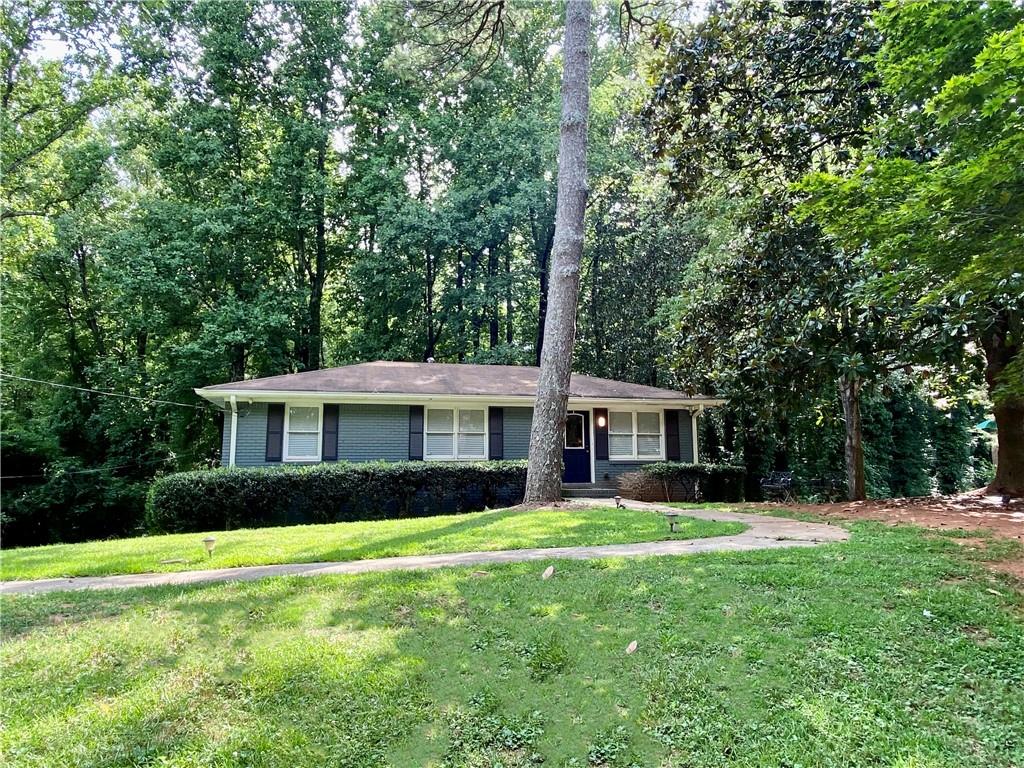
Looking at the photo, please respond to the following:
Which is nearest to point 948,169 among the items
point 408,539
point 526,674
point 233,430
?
point 526,674

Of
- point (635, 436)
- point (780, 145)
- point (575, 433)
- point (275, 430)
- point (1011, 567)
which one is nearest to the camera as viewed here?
point (1011, 567)

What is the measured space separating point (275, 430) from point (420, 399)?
3.44 meters

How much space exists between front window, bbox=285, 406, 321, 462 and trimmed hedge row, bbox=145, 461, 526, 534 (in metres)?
1.86

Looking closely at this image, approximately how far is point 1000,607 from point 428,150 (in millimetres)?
23663

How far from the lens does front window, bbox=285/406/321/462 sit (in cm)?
1408

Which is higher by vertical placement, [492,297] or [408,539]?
[492,297]

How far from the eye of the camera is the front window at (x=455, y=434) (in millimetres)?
15094

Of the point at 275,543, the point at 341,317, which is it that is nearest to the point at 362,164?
the point at 341,317

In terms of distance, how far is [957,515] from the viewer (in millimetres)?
8781

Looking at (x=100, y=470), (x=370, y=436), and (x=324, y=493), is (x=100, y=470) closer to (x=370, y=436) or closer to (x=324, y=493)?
(x=370, y=436)

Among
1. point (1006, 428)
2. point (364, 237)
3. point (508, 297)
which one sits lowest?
point (1006, 428)

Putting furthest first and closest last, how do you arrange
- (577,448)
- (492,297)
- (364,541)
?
(492,297), (577,448), (364,541)

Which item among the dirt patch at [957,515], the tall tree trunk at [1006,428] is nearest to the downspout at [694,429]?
the dirt patch at [957,515]

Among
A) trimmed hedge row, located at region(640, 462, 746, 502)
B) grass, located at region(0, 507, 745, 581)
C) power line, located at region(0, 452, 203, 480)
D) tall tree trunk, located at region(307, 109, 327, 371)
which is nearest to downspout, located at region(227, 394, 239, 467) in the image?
grass, located at region(0, 507, 745, 581)
